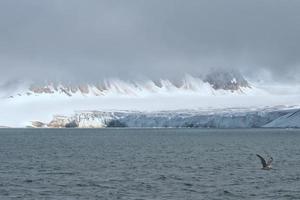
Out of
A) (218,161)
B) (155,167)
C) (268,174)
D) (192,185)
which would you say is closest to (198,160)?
(218,161)

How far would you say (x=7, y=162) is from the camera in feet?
247

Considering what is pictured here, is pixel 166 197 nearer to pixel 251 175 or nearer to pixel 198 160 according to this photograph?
pixel 251 175

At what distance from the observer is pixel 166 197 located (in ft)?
157

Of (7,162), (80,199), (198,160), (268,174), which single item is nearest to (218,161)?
(198,160)

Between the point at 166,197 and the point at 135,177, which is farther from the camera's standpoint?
the point at 135,177

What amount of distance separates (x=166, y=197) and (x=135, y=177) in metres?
11.9

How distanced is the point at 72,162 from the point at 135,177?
57.0 feet

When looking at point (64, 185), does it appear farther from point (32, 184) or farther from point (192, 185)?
point (192, 185)

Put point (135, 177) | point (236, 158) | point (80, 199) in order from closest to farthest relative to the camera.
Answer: point (80, 199), point (135, 177), point (236, 158)

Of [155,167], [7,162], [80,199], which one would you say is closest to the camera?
[80,199]

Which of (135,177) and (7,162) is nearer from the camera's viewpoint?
(135,177)

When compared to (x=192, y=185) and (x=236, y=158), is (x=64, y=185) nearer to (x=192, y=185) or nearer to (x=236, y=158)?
(x=192, y=185)

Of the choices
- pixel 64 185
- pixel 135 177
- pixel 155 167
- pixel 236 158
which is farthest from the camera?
pixel 236 158

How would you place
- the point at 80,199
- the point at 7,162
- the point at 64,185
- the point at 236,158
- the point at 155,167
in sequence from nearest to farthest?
the point at 80,199 < the point at 64,185 < the point at 155,167 < the point at 7,162 < the point at 236,158
